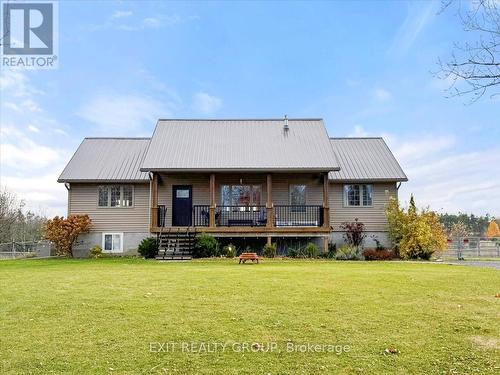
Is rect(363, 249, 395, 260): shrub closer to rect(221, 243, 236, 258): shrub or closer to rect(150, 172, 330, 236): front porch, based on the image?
rect(150, 172, 330, 236): front porch

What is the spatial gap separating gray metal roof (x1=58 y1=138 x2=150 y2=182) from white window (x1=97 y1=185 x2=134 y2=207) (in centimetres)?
66

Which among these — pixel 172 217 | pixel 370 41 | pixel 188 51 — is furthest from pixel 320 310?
pixel 188 51

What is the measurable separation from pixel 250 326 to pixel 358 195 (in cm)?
1763

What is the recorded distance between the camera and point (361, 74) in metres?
21.3

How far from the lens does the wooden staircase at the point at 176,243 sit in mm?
18266

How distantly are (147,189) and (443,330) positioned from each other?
18521 mm

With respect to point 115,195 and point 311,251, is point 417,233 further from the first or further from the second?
point 115,195

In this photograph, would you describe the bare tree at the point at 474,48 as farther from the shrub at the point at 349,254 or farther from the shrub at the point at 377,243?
the shrub at the point at 377,243

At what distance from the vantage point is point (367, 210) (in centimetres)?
2225

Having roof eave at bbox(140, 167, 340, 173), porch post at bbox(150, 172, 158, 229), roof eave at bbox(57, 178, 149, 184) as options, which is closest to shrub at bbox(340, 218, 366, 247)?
roof eave at bbox(140, 167, 340, 173)

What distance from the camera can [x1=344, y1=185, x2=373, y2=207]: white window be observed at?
22406 mm

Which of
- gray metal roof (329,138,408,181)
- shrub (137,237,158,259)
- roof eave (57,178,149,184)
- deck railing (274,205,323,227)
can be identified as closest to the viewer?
shrub (137,237,158,259)

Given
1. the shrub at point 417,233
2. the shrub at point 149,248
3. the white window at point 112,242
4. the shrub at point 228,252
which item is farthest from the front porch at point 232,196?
the shrub at point 417,233

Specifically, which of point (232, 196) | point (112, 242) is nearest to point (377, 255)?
point (232, 196)
